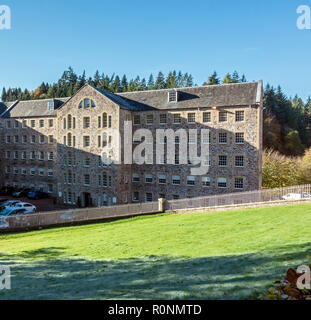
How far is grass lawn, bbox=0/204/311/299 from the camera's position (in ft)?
25.5

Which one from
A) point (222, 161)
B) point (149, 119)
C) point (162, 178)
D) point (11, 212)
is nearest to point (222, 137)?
point (222, 161)

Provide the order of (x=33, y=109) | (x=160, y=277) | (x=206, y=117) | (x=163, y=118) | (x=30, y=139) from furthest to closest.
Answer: (x=33, y=109) → (x=30, y=139) → (x=163, y=118) → (x=206, y=117) → (x=160, y=277)

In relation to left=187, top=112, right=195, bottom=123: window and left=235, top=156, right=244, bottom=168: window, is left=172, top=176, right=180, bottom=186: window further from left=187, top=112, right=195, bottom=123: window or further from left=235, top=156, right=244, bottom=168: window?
left=235, top=156, right=244, bottom=168: window

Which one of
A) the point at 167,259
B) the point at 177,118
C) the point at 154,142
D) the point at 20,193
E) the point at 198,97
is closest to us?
the point at 167,259

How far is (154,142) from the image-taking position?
36.4 m

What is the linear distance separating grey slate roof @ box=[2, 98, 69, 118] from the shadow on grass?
38.1 meters

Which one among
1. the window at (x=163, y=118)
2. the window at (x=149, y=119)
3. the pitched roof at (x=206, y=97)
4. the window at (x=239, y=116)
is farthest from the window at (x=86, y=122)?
the window at (x=239, y=116)

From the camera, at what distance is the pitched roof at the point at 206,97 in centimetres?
3164

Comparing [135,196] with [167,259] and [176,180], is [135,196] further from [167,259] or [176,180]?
[167,259]

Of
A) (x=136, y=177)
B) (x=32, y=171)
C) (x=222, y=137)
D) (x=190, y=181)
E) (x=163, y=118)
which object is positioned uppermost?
(x=163, y=118)

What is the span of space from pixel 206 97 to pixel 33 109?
29631mm

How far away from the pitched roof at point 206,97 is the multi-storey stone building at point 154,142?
0.10 m
